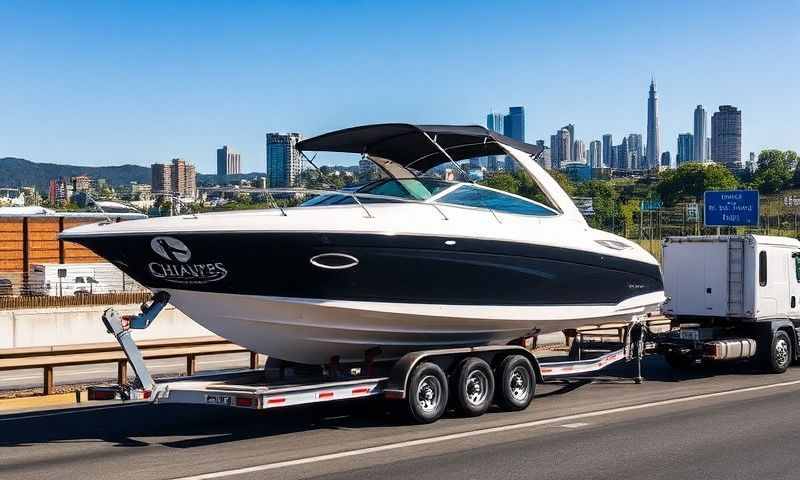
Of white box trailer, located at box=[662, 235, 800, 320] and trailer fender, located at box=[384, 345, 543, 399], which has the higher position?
white box trailer, located at box=[662, 235, 800, 320]

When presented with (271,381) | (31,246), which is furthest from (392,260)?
(31,246)

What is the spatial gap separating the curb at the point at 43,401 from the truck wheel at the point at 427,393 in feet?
20.0

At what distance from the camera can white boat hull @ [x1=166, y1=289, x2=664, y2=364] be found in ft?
37.4

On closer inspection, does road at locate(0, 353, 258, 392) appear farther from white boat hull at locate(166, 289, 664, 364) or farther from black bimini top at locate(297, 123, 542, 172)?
white boat hull at locate(166, 289, 664, 364)

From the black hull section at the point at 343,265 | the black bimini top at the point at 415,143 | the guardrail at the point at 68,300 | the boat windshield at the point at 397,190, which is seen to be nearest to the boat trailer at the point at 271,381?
the black hull section at the point at 343,265

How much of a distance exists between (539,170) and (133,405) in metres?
7.14

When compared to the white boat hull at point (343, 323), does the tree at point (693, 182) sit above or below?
above

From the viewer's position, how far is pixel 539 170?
14867mm

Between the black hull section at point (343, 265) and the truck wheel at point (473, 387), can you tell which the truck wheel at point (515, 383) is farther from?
the black hull section at point (343, 265)

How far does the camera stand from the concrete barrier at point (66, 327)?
78.0 feet

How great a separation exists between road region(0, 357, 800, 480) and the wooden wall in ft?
73.8

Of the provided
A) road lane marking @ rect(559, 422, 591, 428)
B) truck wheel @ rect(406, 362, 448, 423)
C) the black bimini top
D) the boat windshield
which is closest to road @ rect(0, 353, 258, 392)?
the black bimini top

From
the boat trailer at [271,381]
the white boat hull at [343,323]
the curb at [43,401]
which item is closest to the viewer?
the boat trailer at [271,381]

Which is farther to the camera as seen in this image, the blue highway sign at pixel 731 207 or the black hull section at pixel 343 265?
the blue highway sign at pixel 731 207
